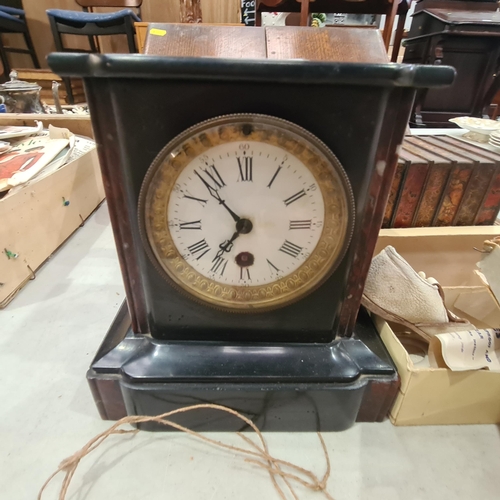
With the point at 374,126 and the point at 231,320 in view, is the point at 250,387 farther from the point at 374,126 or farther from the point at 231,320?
the point at 374,126

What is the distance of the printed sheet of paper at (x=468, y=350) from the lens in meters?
0.58

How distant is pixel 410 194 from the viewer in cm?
83

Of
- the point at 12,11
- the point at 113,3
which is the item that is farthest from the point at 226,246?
the point at 12,11

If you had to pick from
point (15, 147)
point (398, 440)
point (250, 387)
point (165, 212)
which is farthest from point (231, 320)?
point (15, 147)

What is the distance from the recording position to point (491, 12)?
2434mm

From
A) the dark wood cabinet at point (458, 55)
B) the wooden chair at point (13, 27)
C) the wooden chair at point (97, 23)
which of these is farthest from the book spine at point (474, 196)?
the wooden chair at point (13, 27)

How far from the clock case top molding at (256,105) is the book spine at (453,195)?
1.33ft

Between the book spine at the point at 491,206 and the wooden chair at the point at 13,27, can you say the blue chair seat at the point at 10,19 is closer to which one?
the wooden chair at the point at 13,27

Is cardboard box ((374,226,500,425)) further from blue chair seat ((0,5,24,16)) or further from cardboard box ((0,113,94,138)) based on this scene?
blue chair seat ((0,5,24,16))

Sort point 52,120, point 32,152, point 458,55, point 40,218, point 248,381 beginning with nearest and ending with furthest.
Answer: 1. point 248,381
2. point 40,218
3. point 32,152
4. point 52,120
5. point 458,55

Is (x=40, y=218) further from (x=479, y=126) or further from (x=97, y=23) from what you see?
(x=97, y=23)

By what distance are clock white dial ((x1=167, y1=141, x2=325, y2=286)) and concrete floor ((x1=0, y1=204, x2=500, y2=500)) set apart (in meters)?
0.30

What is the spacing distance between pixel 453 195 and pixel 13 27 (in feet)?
12.2

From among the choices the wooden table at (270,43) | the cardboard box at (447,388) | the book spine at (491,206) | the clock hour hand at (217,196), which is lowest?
the cardboard box at (447,388)
